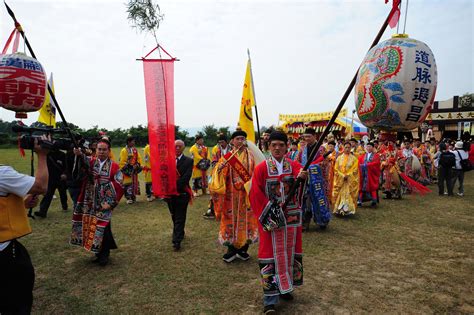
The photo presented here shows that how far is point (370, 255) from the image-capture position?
5027 mm

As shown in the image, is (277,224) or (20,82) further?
(20,82)

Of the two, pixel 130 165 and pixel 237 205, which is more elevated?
pixel 130 165

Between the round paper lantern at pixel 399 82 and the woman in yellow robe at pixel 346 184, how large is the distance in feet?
15.7

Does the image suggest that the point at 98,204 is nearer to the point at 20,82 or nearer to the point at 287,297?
the point at 20,82

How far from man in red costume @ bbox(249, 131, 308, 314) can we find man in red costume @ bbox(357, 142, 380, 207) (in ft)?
20.1

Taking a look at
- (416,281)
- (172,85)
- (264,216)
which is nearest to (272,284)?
(264,216)

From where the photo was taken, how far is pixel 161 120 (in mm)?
4590

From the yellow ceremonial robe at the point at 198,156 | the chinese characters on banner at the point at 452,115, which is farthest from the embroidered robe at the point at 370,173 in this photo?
the chinese characters on banner at the point at 452,115

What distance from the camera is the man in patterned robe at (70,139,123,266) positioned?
185 inches

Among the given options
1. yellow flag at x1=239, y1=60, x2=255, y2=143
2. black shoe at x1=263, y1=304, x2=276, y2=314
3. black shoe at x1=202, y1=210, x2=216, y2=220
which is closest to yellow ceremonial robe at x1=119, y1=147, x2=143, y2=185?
black shoe at x1=202, y1=210, x2=216, y2=220

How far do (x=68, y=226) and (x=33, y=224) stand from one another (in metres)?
0.82

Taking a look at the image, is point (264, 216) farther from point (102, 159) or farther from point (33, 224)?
point (33, 224)

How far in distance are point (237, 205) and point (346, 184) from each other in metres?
3.90

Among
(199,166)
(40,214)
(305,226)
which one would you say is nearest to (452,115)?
(199,166)
